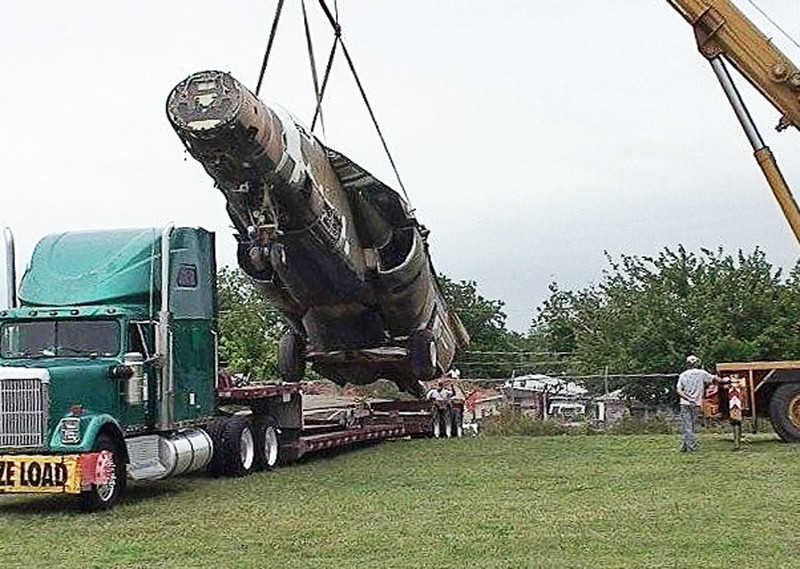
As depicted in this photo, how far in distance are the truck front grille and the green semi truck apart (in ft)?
0.03

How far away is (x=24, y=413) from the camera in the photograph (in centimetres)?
1407

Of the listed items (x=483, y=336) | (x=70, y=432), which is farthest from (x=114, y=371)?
(x=483, y=336)

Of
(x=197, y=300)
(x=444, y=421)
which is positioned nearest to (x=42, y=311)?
(x=197, y=300)

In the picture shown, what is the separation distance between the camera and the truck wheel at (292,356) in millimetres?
20562

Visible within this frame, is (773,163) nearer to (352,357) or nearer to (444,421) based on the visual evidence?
(352,357)

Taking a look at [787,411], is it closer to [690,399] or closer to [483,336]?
[690,399]

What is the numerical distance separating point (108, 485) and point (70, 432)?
30.1 inches

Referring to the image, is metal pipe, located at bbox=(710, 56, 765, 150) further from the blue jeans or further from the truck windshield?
the truck windshield

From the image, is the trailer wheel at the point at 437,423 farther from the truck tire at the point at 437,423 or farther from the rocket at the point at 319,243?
the rocket at the point at 319,243

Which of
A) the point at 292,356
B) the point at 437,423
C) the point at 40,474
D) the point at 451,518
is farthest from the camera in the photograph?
the point at 437,423

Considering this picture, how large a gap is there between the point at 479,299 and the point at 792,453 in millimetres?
49782

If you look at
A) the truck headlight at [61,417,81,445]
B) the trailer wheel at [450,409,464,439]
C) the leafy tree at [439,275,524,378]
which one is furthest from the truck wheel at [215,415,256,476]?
the leafy tree at [439,275,524,378]

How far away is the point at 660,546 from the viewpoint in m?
10.6

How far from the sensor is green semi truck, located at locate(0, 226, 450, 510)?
14078 mm
